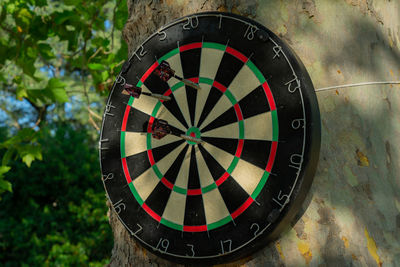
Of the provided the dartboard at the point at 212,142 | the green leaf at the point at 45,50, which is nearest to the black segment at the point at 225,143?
the dartboard at the point at 212,142

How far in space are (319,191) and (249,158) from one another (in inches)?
8.9

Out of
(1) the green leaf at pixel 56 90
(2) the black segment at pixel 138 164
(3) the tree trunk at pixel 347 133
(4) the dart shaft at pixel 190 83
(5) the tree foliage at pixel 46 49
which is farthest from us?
(5) the tree foliage at pixel 46 49

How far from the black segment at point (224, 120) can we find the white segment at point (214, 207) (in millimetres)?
208

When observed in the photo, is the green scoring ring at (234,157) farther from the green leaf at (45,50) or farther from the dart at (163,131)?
the green leaf at (45,50)

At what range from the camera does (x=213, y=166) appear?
1.30 m

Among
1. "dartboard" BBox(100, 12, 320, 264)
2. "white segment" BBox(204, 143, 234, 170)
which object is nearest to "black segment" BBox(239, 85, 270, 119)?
"dartboard" BBox(100, 12, 320, 264)

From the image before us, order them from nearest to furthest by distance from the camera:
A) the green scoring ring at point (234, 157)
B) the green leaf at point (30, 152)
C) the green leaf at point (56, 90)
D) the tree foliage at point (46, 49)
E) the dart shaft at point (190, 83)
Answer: the green scoring ring at point (234, 157), the dart shaft at point (190, 83), the green leaf at point (56, 90), the tree foliage at point (46, 49), the green leaf at point (30, 152)

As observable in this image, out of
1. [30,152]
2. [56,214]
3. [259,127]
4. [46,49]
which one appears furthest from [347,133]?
[56,214]

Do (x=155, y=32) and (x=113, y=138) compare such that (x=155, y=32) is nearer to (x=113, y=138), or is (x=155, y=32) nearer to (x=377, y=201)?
(x=113, y=138)

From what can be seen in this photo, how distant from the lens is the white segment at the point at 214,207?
1251 mm

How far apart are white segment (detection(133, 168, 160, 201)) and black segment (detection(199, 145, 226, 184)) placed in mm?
212

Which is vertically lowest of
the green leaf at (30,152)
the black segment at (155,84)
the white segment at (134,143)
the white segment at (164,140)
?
the white segment at (164,140)

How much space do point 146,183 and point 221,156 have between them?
32cm

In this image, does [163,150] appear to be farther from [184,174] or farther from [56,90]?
[56,90]
